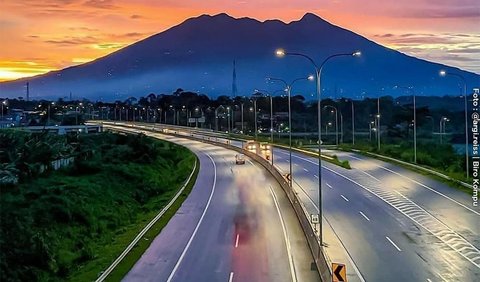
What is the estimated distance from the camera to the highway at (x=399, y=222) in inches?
1085

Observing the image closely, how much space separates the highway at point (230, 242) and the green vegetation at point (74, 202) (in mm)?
2102

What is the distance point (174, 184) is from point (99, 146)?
73.4 ft

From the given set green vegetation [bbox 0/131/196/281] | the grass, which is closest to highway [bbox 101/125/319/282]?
the grass

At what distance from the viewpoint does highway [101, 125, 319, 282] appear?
2719 centimetres

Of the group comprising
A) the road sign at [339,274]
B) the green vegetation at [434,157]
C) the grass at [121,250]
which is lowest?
the grass at [121,250]

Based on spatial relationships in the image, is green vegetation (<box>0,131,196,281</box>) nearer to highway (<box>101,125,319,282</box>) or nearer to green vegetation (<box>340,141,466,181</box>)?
highway (<box>101,125,319,282</box>)

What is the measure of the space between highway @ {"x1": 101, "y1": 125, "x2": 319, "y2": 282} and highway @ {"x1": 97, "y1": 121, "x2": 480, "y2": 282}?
250 centimetres

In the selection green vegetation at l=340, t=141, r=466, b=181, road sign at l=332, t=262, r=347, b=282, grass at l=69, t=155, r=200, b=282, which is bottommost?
grass at l=69, t=155, r=200, b=282

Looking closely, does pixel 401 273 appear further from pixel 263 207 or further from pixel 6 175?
pixel 6 175

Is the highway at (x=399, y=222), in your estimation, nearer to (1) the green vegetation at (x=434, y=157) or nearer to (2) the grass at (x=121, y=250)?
Answer: (1) the green vegetation at (x=434, y=157)

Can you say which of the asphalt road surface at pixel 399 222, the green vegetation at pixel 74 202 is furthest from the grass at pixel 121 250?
the asphalt road surface at pixel 399 222

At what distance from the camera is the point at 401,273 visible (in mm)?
26516

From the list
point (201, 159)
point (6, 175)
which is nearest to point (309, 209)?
point (6, 175)

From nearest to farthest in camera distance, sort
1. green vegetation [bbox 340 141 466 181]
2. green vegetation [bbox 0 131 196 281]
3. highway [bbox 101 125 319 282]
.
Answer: highway [bbox 101 125 319 282] → green vegetation [bbox 0 131 196 281] → green vegetation [bbox 340 141 466 181]
